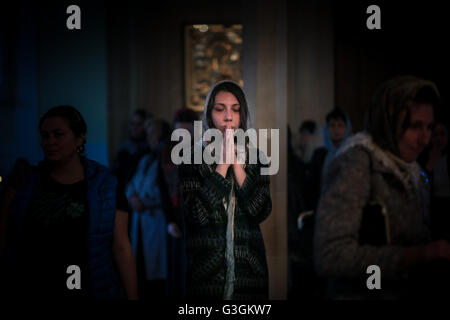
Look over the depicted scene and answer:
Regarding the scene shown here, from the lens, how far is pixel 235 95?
1.68 metres

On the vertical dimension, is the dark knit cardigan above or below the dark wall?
below

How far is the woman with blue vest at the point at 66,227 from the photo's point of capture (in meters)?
1.53

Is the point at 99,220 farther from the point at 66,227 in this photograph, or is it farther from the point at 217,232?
the point at 217,232

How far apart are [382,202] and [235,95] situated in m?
0.75

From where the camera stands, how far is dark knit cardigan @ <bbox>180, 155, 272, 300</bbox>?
1.67 m

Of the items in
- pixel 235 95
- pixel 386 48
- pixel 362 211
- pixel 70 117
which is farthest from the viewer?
pixel 386 48

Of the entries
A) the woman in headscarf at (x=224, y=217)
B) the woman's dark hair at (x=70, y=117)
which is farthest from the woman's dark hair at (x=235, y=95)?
the woman's dark hair at (x=70, y=117)

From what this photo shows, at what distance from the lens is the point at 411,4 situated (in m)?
2.19

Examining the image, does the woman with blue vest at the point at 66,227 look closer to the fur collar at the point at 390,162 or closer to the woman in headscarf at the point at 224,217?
the woman in headscarf at the point at 224,217

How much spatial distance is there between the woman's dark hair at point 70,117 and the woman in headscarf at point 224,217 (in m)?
0.46

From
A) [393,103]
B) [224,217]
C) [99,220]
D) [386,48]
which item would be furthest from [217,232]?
[386,48]

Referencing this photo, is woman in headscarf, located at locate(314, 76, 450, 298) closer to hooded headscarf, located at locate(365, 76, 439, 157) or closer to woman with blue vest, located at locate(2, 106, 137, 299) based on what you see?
hooded headscarf, located at locate(365, 76, 439, 157)

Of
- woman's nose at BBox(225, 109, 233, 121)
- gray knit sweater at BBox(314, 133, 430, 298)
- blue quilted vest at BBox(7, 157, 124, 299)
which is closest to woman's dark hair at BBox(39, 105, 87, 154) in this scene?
blue quilted vest at BBox(7, 157, 124, 299)

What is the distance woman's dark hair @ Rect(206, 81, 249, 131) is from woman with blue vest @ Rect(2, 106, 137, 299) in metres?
0.53
